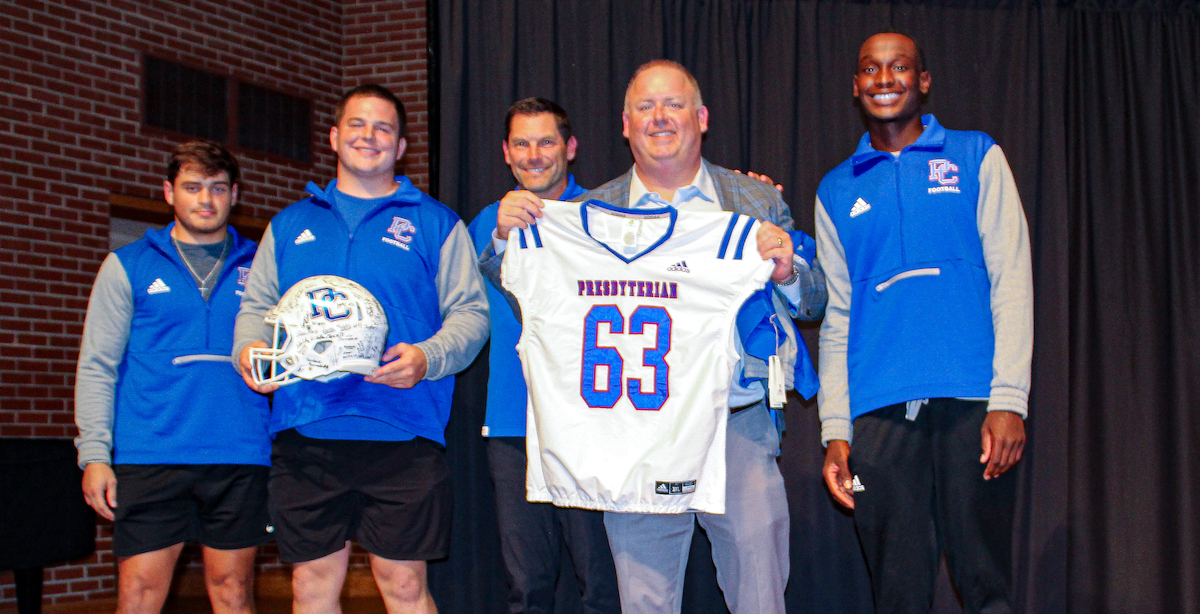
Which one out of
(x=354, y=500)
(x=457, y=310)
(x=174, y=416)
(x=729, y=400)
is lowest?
(x=354, y=500)

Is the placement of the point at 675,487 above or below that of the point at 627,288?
below

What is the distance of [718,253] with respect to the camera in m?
2.49

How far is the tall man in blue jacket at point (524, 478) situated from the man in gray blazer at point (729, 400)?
0.50 m

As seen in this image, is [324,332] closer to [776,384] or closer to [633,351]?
[633,351]

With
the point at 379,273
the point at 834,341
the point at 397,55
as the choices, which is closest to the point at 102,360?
the point at 379,273

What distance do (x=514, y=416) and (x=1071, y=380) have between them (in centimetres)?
263

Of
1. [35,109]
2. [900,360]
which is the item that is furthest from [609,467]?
[35,109]

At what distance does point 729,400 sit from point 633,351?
29 cm

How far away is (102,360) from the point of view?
3012mm

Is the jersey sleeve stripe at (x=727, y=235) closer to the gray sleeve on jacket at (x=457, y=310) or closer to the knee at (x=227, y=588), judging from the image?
the gray sleeve on jacket at (x=457, y=310)

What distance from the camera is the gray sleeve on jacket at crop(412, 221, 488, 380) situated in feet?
8.47

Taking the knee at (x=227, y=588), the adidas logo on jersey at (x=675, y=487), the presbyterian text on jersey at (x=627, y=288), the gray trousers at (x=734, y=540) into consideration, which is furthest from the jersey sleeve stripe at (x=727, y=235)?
the knee at (x=227, y=588)

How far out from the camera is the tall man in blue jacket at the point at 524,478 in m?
3.04

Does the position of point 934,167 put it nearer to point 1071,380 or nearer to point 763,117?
point 763,117
